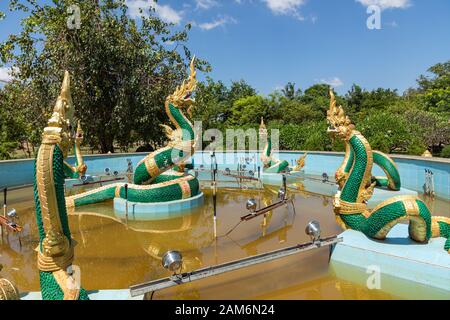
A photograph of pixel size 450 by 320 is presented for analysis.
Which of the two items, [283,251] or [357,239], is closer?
[283,251]

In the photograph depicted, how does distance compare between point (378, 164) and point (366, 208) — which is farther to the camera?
point (378, 164)

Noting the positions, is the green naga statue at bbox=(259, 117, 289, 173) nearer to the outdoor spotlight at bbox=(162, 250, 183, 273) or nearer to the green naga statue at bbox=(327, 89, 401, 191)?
the green naga statue at bbox=(327, 89, 401, 191)

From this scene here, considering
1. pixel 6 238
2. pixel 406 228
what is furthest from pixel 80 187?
pixel 406 228

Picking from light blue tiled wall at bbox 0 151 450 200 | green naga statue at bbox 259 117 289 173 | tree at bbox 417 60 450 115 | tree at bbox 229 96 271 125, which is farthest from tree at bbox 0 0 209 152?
tree at bbox 417 60 450 115

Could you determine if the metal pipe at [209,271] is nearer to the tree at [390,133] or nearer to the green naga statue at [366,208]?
the green naga statue at [366,208]

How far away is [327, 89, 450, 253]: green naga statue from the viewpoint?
4.26m

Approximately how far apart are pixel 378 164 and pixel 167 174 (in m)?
5.47

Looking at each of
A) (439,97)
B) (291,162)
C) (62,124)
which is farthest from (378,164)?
(439,97)

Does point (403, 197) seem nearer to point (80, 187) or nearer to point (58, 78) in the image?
point (80, 187)

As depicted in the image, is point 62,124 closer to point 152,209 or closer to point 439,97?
point 152,209

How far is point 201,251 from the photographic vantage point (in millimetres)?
5672

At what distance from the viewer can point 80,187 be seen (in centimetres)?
1175

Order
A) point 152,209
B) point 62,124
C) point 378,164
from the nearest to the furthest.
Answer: point 62,124
point 378,164
point 152,209
